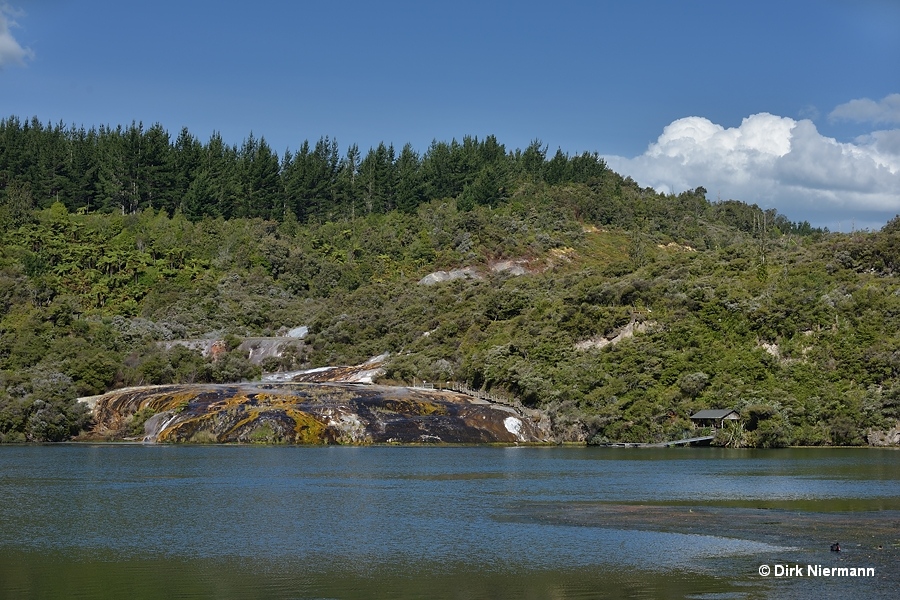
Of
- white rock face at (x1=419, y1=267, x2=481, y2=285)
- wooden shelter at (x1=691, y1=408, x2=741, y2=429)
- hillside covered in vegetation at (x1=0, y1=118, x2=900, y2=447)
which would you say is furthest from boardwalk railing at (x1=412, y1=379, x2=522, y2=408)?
white rock face at (x1=419, y1=267, x2=481, y2=285)

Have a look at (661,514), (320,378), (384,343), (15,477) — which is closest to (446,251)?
(384,343)

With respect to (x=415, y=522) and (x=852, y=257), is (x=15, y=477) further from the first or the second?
(x=852, y=257)

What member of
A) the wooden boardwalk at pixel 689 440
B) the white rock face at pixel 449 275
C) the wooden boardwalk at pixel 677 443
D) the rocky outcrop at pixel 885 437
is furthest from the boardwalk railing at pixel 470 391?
the white rock face at pixel 449 275

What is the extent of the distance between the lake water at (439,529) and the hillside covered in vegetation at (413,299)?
2592 centimetres

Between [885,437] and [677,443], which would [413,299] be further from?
[885,437]

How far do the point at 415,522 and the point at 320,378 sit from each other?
78.1 m

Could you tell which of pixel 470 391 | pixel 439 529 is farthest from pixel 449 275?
pixel 439 529

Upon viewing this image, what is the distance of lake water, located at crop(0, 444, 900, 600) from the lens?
3269 cm

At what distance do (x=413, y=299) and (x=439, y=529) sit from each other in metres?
106

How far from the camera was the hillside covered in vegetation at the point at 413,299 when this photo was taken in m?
102

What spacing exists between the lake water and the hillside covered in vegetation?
25.9 metres

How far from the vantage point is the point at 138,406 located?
328 feet

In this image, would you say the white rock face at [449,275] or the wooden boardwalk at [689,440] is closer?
the wooden boardwalk at [689,440]

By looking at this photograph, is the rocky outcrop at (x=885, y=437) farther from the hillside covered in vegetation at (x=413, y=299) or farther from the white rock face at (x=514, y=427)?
the white rock face at (x=514, y=427)
